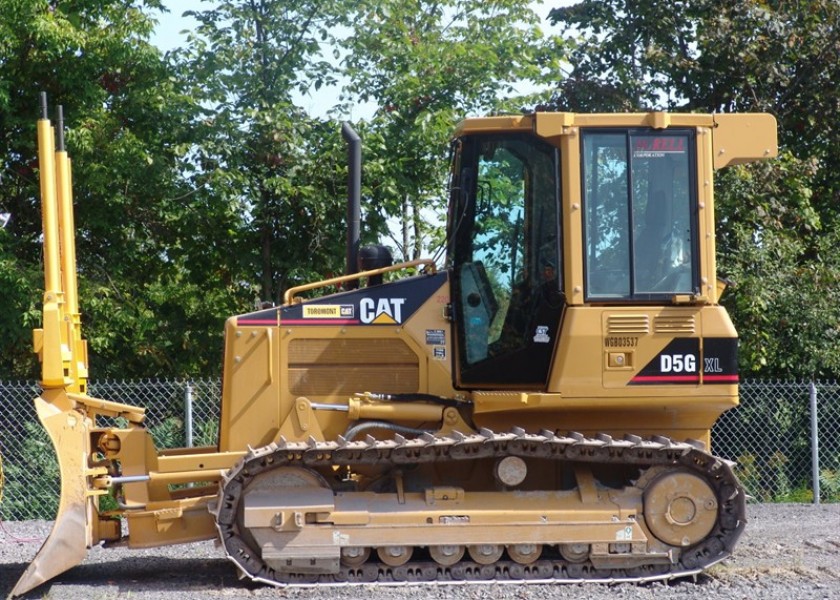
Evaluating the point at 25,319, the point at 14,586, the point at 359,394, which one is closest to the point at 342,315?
the point at 359,394

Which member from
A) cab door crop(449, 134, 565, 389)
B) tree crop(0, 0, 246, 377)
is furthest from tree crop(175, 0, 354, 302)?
cab door crop(449, 134, 565, 389)

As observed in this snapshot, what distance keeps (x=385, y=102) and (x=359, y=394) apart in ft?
20.4

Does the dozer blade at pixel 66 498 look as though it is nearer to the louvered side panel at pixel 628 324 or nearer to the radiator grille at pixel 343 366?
the radiator grille at pixel 343 366

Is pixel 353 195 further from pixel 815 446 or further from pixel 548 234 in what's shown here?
pixel 815 446

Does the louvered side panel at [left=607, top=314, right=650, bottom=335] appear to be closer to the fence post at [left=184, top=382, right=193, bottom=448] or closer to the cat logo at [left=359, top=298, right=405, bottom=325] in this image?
the cat logo at [left=359, top=298, right=405, bottom=325]

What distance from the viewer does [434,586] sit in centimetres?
700

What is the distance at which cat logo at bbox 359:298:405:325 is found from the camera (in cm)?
762

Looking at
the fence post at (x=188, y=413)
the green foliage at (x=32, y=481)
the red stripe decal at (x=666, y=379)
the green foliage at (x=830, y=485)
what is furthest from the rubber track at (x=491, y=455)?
the green foliage at (x=830, y=485)

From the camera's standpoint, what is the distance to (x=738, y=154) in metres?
7.38

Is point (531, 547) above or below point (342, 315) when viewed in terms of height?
below

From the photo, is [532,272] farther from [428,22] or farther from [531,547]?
[428,22]

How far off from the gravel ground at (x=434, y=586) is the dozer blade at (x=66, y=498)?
7.7 inches

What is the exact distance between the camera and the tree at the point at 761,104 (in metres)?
12.3

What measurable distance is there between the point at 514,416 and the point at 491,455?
43cm
